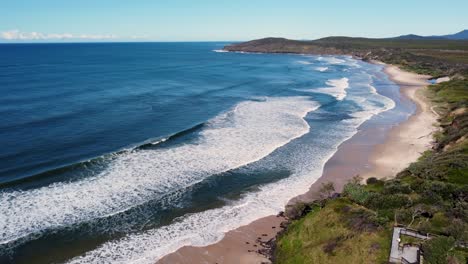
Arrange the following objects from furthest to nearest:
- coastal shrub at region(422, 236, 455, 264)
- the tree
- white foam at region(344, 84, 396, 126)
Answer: white foam at region(344, 84, 396, 126) → the tree → coastal shrub at region(422, 236, 455, 264)

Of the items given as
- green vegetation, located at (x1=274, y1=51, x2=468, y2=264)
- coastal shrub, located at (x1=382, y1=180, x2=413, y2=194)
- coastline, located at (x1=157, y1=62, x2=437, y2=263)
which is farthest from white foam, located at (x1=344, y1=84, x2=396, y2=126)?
coastal shrub, located at (x1=382, y1=180, x2=413, y2=194)

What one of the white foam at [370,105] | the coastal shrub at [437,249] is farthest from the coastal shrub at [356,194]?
the white foam at [370,105]

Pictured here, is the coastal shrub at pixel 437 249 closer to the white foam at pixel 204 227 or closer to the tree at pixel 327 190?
the tree at pixel 327 190

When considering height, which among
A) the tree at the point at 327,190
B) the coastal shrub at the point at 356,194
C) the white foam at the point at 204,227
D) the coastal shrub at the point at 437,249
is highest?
the coastal shrub at the point at 437,249

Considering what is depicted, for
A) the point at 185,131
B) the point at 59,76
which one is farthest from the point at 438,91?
the point at 59,76

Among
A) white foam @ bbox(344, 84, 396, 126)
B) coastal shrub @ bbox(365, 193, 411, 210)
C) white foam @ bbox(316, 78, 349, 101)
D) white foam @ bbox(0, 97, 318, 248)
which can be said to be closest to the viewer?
coastal shrub @ bbox(365, 193, 411, 210)

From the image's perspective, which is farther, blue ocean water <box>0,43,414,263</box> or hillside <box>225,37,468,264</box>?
blue ocean water <box>0,43,414,263</box>

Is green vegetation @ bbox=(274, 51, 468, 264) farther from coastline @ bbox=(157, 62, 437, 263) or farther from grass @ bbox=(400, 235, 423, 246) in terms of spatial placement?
coastline @ bbox=(157, 62, 437, 263)
